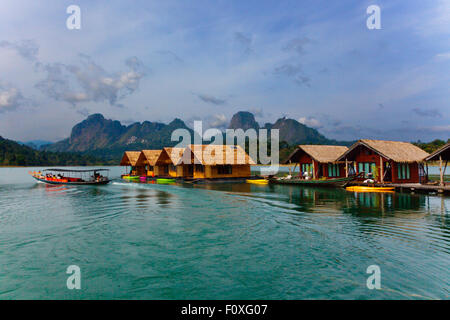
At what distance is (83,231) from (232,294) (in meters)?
9.05

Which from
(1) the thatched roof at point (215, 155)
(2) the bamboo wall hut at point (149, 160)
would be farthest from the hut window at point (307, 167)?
(2) the bamboo wall hut at point (149, 160)

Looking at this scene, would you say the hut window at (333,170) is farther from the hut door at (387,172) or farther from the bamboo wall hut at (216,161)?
the bamboo wall hut at (216,161)

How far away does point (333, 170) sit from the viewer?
34062 mm

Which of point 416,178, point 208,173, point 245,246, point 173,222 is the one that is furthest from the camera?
point 208,173

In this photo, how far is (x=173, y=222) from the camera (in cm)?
1434

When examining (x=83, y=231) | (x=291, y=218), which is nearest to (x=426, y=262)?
(x=291, y=218)

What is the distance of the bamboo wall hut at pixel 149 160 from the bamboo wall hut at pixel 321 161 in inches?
883

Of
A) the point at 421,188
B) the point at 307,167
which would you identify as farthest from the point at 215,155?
the point at 421,188

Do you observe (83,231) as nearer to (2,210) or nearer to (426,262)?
(2,210)

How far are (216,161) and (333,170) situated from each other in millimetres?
14546

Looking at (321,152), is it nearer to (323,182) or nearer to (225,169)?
(323,182)

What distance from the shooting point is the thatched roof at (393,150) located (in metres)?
26.8

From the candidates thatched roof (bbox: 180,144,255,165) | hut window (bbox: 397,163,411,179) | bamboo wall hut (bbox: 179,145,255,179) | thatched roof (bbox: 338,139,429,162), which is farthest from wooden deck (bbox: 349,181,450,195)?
thatched roof (bbox: 180,144,255,165)

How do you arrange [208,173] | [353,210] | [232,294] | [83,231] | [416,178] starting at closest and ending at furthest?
[232,294] → [83,231] → [353,210] → [416,178] → [208,173]
